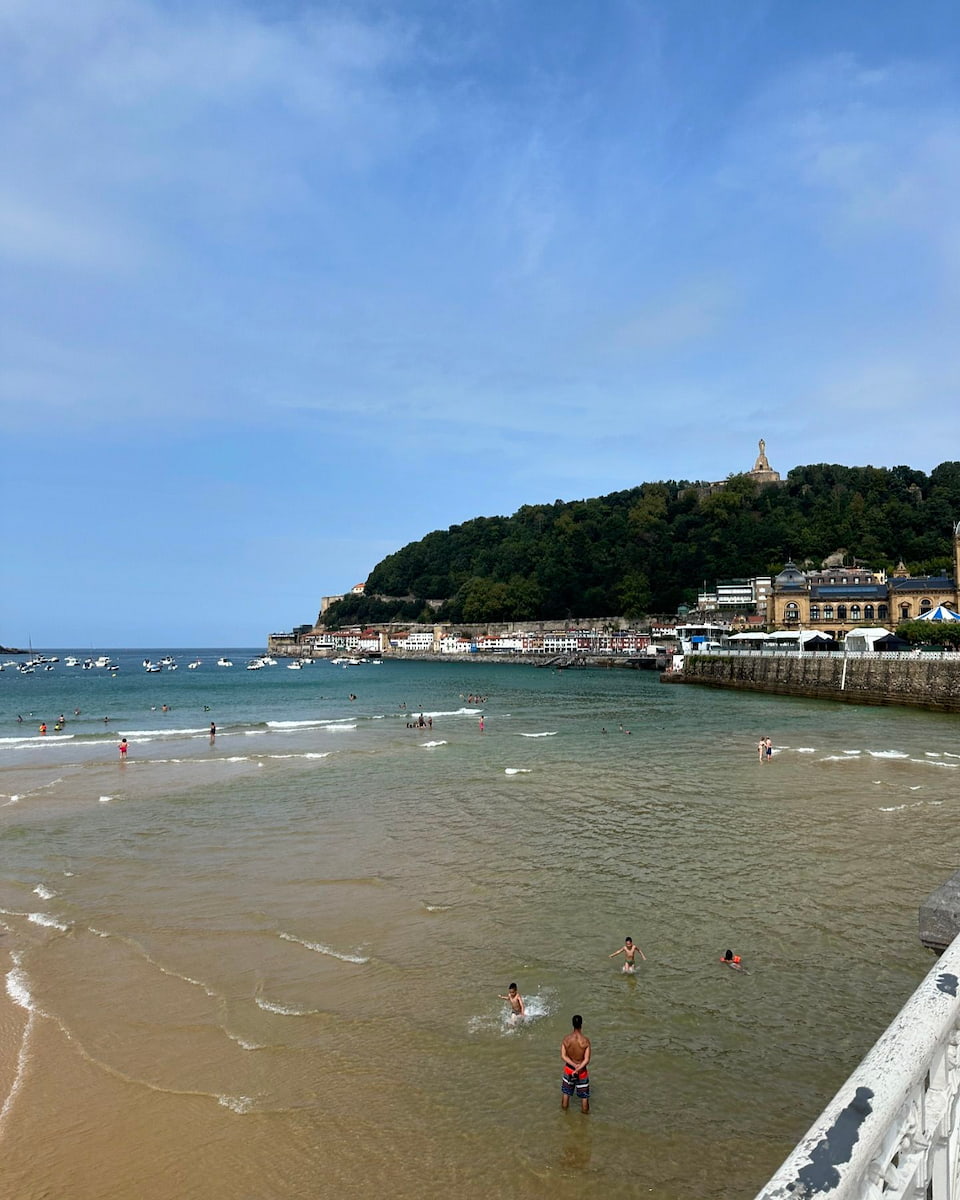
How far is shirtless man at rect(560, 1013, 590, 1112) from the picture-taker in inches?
338

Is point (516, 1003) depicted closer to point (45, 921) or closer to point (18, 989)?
point (18, 989)

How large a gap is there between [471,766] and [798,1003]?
69.2 ft

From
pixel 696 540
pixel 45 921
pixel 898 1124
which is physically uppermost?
pixel 696 540

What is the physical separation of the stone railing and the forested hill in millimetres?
122414

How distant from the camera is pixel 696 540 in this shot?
150 metres

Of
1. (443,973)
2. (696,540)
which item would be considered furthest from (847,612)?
(443,973)

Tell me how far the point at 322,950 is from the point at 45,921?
5.66 metres

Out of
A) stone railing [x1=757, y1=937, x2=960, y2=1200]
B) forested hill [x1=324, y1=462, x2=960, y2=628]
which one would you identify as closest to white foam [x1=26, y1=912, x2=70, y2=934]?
stone railing [x1=757, y1=937, x2=960, y2=1200]

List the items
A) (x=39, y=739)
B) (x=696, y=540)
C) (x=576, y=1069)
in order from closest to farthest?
(x=576, y=1069) < (x=39, y=739) < (x=696, y=540)

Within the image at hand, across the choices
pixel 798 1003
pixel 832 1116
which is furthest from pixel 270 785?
pixel 832 1116

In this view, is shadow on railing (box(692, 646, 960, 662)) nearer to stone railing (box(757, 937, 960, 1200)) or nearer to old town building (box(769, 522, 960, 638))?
old town building (box(769, 522, 960, 638))

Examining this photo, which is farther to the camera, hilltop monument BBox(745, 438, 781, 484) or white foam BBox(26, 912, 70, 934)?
hilltop monument BBox(745, 438, 781, 484)

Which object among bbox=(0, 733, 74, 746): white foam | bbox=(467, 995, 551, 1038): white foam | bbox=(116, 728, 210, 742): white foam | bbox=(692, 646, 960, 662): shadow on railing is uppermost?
bbox=(692, 646, 960, 662): shadow on railing

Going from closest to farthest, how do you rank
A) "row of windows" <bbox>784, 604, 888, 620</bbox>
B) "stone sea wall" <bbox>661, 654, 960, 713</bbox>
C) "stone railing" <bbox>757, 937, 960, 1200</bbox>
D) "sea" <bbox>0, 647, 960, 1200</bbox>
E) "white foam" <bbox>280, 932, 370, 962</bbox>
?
"stone railing" <bbox>757, 937, 960, 1200</bbox> < "sea" <bbox>0, 647, 960, 1200</bbox> < "white foam" <bbox>280, 932, 370, 962</bbox> < "stone sea wall" <bbox>661, 654, 960, 713</bbox> < "row of windows" <bbox>784, 604, 888, 620</bbox>
